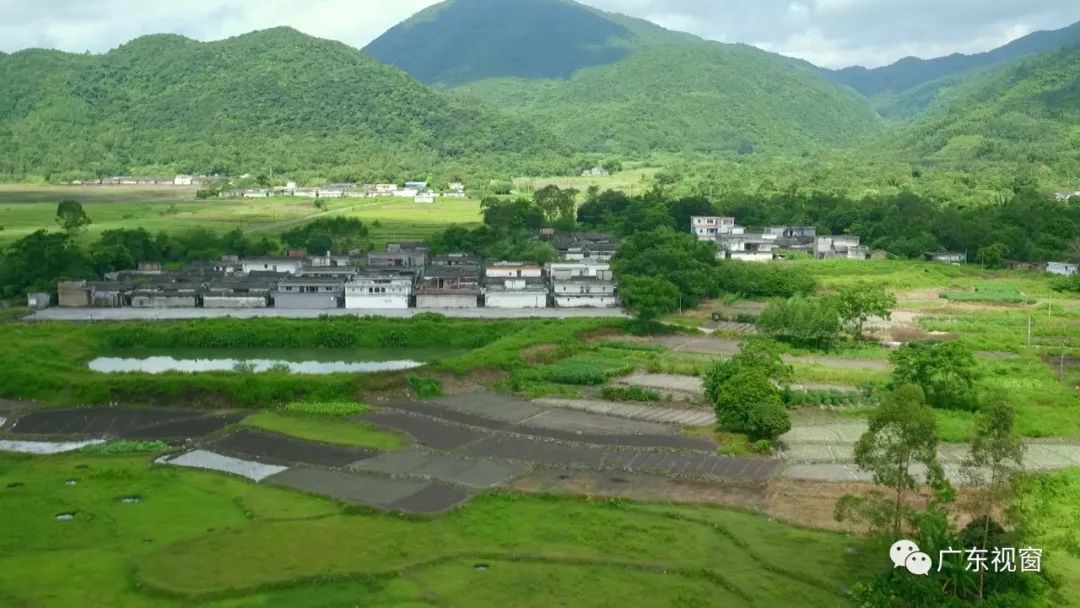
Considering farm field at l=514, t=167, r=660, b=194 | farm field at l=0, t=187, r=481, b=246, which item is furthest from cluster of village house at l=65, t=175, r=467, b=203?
farm field at l=514, t=167, r=660, b=194

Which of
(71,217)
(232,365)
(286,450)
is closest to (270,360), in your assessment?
(232,365)

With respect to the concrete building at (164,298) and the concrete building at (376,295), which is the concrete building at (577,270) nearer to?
the concrete building at (376,295)

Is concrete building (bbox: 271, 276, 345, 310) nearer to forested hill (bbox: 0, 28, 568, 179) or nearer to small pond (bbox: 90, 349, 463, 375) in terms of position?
small pond (bbox: 90, 349, 463, 375)

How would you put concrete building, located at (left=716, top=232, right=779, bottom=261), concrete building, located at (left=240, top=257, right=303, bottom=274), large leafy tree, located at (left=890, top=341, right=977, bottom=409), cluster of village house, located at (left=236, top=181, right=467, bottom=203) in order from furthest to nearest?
cluster of village house, located at (left=236, top=181, right=467, bottom=203), concrete building, located at (left=716, top=232, right=779, bottom=261), concrete building, located at (left=240, top=257, right=303, bottom=274), large leafy tree, located at (left=890, top=341, right=977, bottom=409)

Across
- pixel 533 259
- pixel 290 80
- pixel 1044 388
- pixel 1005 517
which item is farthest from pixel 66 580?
pixel 290 80

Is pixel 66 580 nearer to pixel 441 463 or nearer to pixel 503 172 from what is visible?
pixel 441 463

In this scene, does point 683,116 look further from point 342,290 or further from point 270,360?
point 270,360
